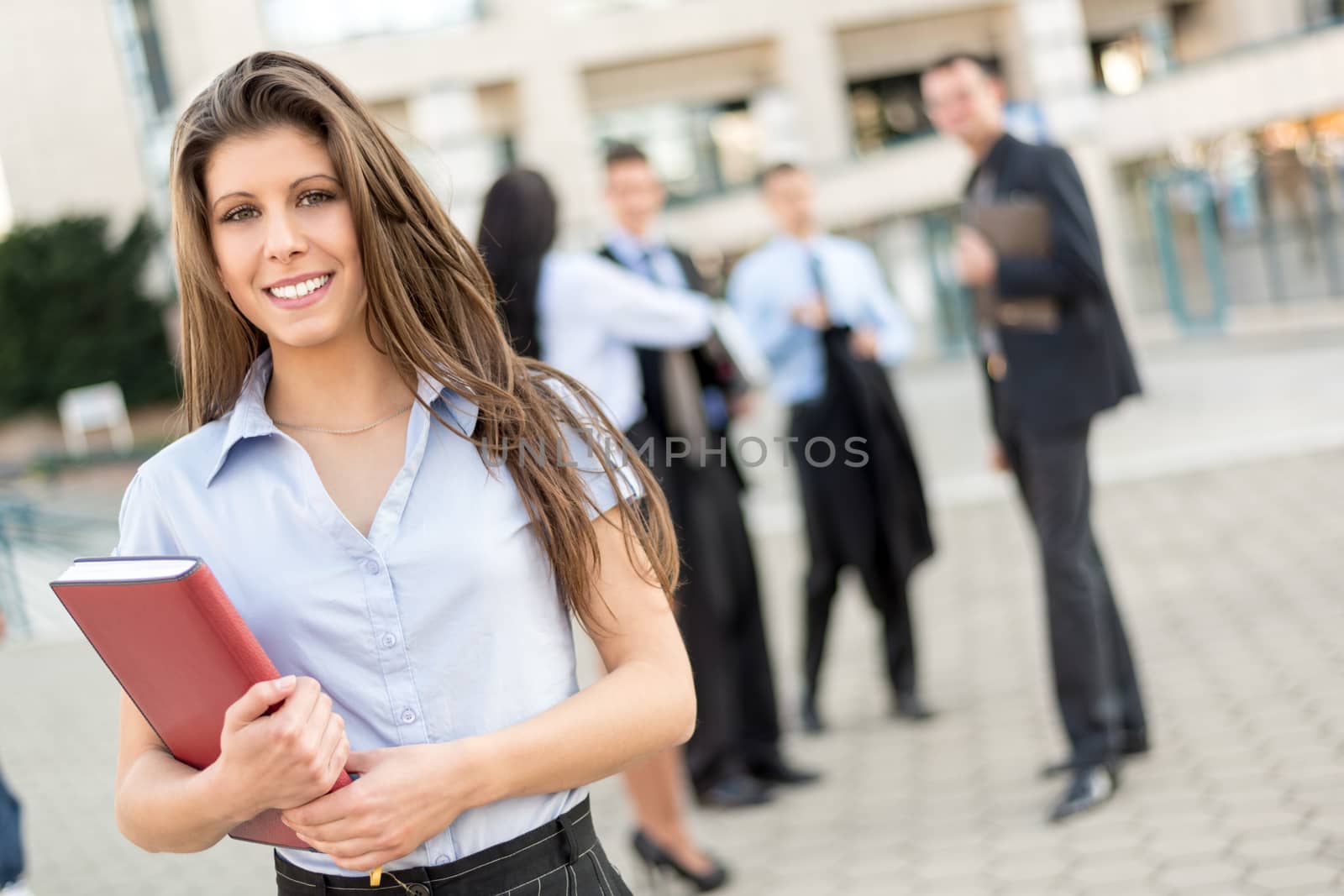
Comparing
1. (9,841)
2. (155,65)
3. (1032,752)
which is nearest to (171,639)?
(9,841)

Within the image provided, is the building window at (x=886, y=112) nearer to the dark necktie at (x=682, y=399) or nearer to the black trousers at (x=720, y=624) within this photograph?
the black trousers at (x=720, y=624)

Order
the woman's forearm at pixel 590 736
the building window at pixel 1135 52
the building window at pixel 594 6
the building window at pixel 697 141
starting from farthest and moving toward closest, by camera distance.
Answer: the building window at pixel 1135 52
the building window at pixel 697 141
the building window at pixel 594 6
the woman's forearm at pixel 590 736

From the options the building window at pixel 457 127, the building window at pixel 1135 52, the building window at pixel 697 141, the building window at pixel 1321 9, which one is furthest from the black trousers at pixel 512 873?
the building window at pixel 1321 9

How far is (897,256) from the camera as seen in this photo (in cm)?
2345

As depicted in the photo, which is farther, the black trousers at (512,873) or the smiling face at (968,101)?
the smiling face at (968,101)

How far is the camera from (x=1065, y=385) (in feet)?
14.4

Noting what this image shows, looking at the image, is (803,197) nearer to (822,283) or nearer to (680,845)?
(822,283)

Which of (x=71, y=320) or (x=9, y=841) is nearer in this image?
(x=9, y=841)

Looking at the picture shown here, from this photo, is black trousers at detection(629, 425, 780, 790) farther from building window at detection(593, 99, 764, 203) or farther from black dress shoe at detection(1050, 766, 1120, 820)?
building window at detection(593, 99, 764, 203)

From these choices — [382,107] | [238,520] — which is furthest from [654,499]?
[382,107]

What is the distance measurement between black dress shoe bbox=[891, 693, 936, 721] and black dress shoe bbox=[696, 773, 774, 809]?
2.69 ft

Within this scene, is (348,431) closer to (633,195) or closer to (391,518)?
(391,518)

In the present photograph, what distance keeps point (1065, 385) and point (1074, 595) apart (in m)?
0.64

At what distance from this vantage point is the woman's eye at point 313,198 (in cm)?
163
